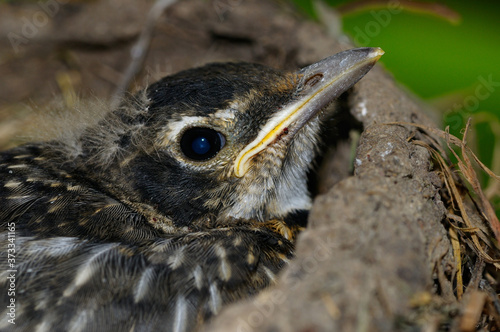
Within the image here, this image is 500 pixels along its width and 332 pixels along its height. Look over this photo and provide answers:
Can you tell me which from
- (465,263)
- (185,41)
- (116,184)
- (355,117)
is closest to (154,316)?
(116,184)

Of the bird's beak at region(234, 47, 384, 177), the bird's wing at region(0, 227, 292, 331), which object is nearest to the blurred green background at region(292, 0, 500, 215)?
the bird's beak at region(234, 47, 384, 177)

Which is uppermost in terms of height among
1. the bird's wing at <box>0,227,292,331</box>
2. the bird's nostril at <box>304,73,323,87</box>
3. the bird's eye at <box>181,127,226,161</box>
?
the bird's nostril at <box>304,73,323,87</box>

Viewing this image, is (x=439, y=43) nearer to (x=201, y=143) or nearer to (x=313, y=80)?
(x=313, y=80)

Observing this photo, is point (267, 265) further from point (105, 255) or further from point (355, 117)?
point (355, 117)

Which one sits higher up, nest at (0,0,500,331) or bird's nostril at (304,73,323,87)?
bird's nostril at (304,73,323,87)

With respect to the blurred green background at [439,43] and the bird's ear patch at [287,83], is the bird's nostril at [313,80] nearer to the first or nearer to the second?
the bird's ear patch at [287,83]

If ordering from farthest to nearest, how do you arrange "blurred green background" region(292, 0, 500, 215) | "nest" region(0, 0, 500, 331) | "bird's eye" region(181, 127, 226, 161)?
"blurred green background" region(292, 0, 500, 215) < "bird's eye" region(181, 127, 226, 161) < "nest" region(0, 0, 500, 331)

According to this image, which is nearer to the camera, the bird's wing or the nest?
the nest

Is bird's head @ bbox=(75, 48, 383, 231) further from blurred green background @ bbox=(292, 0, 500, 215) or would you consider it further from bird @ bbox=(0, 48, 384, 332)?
blurred green background @ bbox=(292, 0, 500, 215)
